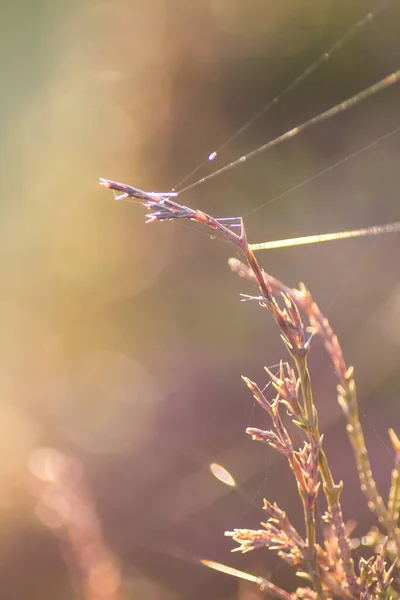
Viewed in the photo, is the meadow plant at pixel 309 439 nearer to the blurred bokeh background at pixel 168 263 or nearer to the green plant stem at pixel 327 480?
the green plant stem at pixel 327 480

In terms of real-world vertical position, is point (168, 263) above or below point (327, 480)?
above

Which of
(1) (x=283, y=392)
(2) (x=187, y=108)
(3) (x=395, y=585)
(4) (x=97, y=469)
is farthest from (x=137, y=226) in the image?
(1) (x=283, y=392)


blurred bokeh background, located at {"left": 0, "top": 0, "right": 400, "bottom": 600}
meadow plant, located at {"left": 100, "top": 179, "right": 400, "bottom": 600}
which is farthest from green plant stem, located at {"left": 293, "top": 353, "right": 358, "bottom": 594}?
blurred bokeh background, located at {"left": 0, "top": 0, "right": 400, "bottom": 600}

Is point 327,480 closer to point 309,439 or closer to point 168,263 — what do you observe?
point 309,439

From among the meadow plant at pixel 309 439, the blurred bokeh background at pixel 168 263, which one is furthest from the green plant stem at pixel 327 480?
the blurred bokeh background at pixel 168 263

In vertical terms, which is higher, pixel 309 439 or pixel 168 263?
pixel 168 263

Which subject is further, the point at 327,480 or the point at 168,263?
the point at 168,263

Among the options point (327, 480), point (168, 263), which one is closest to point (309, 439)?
point (327, 480)

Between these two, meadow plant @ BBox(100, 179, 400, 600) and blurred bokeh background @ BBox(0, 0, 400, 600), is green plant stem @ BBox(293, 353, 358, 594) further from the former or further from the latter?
blurred bokeh background @ BBox(0, 0, 400, 600)
